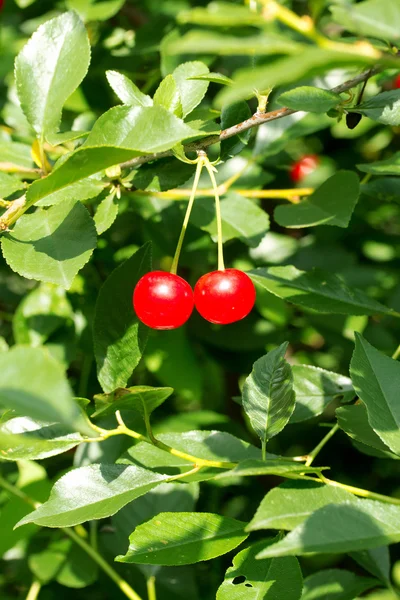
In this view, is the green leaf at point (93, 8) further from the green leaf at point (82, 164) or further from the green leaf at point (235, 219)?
the green leaf at point (82, 164)

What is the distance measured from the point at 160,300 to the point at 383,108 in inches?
16.7

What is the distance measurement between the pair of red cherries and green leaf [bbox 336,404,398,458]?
8.4 inches

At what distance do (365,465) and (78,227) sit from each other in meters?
1.54

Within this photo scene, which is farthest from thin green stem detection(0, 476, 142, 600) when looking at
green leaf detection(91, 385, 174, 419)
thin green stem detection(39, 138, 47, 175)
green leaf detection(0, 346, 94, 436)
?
green leaf detection(0, 346, 94, 436)

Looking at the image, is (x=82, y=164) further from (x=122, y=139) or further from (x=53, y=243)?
(x=53, y=243)

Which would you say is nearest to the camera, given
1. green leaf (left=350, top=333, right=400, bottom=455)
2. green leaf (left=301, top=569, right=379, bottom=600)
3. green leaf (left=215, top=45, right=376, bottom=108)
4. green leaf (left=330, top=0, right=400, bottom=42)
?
green leaf (left=215, top=45, right=376, bottom=108)

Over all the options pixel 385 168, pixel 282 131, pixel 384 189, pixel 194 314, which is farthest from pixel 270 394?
pixel 194 314

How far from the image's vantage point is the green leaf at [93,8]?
1.56 m

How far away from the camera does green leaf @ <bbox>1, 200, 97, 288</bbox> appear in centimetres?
88

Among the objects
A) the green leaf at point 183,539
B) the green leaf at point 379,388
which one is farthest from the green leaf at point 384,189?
the green leaf at point 183,539

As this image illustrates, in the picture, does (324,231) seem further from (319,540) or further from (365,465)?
(319,540)

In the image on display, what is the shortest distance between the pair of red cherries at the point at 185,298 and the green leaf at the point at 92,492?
0.21 meters

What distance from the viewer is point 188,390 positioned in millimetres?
1559

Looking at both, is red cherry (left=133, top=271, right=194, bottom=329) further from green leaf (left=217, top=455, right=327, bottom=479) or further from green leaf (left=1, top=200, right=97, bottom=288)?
green leaf (left=217, top=455, right=327, bottom=479)
